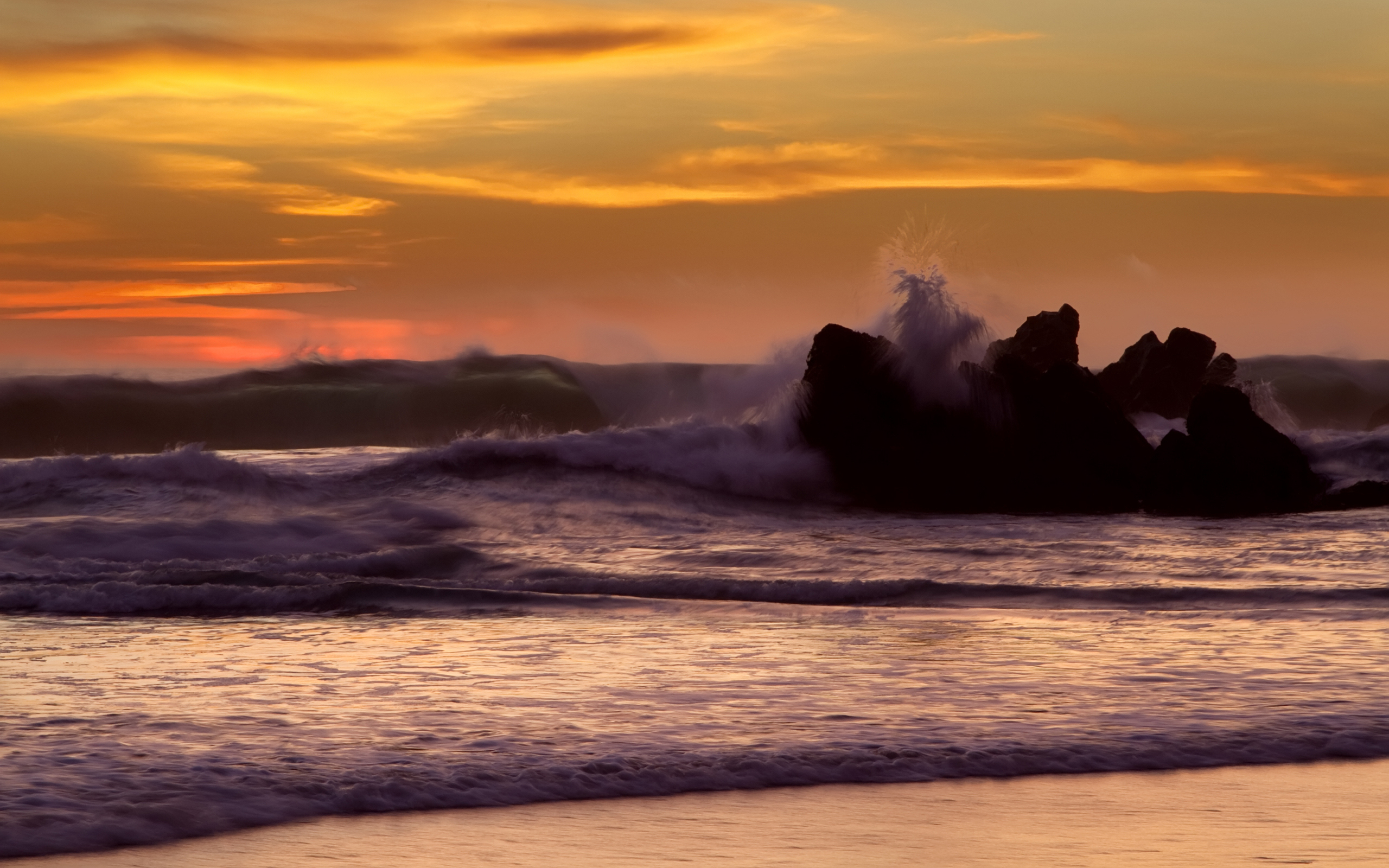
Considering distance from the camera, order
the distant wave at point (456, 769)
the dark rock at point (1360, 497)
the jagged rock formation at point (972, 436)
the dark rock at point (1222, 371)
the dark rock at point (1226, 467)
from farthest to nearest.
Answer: the dark rock at point (1222, 371), the jagged rock formation at point (972, 436), the dark rock at point (1226, 467), the dark rock at point (1360, 497), the distant wave at point (456, 769)

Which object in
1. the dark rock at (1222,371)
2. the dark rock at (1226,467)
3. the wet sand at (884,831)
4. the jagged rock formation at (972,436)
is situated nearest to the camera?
the wet sand at (884,831)

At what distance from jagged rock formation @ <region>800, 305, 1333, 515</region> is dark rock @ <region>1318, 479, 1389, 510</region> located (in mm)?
30

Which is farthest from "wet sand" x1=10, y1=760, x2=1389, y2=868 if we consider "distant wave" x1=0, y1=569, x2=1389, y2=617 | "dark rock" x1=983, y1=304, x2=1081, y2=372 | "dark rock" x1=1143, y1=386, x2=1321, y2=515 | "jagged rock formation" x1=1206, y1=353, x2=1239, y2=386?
"jagged rock formation" x1=1206, y1=353, x2=1239, y2=386

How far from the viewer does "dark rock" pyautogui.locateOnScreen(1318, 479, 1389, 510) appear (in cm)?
1788

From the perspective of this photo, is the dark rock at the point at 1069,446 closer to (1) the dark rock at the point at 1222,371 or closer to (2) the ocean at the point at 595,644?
(2) the ocean at the point at 595,644

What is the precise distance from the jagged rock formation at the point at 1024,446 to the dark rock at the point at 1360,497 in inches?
1.2

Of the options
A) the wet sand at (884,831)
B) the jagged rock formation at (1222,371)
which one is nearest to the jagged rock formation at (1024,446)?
the jagged rock formation at (1222,371)

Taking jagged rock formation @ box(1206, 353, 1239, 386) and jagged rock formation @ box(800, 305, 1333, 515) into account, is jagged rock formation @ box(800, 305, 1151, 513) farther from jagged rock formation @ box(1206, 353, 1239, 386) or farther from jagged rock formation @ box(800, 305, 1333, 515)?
jagged rock formation @ box(1206, 353, 1239, 386)

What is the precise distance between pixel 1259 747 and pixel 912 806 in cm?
177

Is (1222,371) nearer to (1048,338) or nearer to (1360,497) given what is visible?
(1048,338)

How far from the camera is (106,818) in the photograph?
481cm

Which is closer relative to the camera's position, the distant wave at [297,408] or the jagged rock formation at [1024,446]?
the jagged rock formation at [1024,446]

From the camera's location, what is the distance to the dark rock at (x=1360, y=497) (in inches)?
704

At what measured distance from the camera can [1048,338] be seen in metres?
28.8
